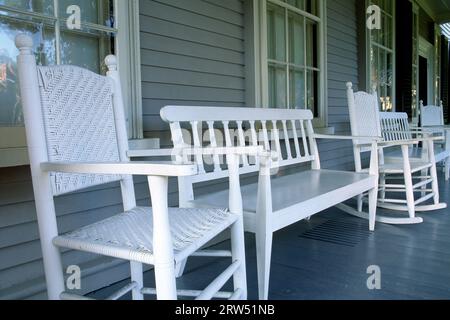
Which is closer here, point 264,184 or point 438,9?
point 264,184

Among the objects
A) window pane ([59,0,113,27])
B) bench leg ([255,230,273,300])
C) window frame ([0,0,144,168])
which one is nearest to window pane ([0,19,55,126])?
window pane ([59,0,113,27])

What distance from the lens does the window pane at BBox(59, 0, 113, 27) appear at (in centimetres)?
168

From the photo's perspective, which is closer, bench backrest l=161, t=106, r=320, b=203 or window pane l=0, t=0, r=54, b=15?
window pane l=0, t=0, r=54, b=15

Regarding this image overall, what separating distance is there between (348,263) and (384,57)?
402 centimetres

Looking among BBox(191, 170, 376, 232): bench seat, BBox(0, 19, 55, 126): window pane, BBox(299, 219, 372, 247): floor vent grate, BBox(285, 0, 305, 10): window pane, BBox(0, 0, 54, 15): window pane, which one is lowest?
BBox(299, 219, 372, 247): floor vent grate

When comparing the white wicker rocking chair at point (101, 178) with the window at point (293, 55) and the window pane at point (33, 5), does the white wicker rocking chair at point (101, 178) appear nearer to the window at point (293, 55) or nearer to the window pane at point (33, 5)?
the window pane at point (33, 5)

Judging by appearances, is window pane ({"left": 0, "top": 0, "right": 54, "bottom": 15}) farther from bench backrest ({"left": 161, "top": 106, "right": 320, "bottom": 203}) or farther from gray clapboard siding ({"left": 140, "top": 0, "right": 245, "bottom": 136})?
bench backrest ({"left": 161, "top": 106, "right": 320, "bottom": 203})

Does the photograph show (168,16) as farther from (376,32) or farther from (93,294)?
(376,32)

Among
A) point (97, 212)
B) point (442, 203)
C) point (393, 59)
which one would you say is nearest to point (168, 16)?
point (97, 212)

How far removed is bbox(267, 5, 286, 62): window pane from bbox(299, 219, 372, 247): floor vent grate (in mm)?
1324

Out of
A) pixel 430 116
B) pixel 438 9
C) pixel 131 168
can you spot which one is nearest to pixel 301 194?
pixel 131 168

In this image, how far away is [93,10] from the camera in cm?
178

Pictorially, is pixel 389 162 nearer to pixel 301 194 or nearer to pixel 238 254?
pixel 301 194

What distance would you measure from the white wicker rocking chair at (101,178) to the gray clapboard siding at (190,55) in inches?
22.1
